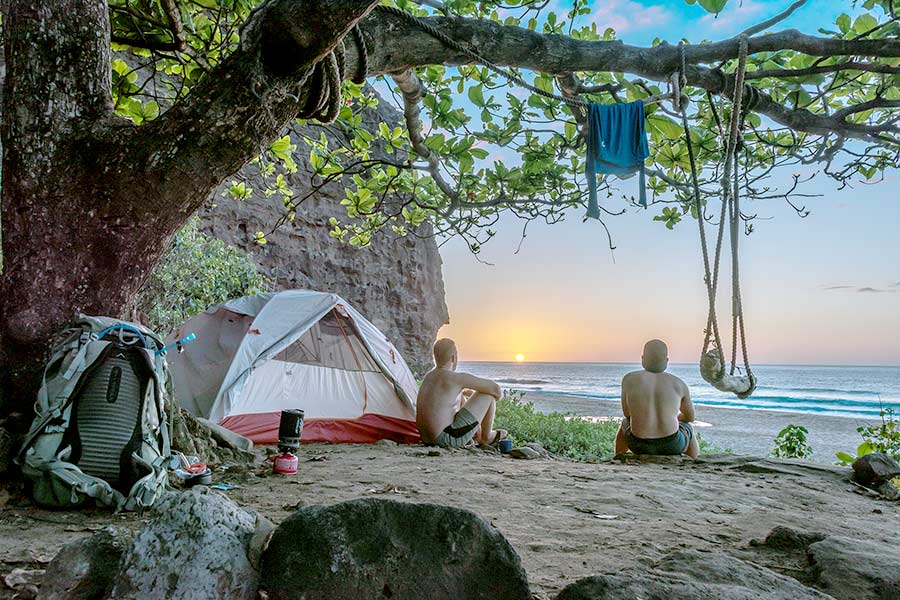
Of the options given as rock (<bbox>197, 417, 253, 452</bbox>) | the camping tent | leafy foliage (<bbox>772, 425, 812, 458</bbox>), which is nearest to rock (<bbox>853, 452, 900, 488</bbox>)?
leafy foliage (<bbox>772, 425, 812, 458</bbox>)

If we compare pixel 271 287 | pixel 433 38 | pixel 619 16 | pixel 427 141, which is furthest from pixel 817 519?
pixel 271 287

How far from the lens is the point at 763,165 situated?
5.00 m

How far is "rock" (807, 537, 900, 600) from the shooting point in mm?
1478

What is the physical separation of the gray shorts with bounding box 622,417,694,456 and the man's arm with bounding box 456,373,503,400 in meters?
1.31

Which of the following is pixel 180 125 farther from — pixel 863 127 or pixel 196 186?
pixel 863 127

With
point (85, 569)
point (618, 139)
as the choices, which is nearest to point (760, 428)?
point (618, 139)

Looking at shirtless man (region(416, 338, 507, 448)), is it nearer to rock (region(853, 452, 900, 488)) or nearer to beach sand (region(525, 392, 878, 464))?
rock (region(853, 452, 900, 488))

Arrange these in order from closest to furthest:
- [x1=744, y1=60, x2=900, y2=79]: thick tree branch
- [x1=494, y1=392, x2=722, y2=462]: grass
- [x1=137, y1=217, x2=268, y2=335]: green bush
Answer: [x1=744, y1=60, x2=900, y2=79]: thick tree branch → [x1=494, y1=392, x2=722, y2=462]: grass → [x1=137, y1=217, x2=268, y2=335]: green bush

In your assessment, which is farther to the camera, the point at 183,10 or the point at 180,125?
the point at 183,10

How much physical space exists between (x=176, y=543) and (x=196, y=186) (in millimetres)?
1801

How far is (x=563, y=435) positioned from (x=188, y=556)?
713 cm

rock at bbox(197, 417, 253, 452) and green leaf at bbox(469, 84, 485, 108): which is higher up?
green leaf at bbox(469, 84, 485, 108)

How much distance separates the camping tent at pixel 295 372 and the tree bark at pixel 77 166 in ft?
9.18

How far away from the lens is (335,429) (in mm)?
5711
